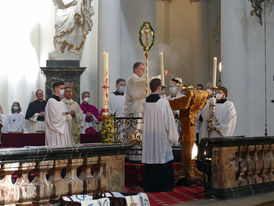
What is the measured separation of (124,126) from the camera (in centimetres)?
1083

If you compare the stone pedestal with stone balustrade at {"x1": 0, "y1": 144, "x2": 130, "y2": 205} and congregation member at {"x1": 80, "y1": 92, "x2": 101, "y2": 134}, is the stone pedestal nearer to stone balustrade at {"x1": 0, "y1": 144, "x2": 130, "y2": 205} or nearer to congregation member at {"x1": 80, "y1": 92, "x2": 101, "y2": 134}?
congregation member at {"x1": 80, "y1": 92, "x2": 101, "y2": 134}

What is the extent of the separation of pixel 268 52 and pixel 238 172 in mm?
7351

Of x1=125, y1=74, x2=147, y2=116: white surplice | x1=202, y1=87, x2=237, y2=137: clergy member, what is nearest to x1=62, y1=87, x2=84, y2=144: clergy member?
x1=125, y1=74, x2=147, y2=116: white surplice

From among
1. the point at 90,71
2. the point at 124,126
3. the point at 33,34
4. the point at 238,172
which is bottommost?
the point at 238,172

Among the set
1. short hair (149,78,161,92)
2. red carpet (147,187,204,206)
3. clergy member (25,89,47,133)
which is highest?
short hair (149,78,161,92)

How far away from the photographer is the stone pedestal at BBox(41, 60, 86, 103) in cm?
1593

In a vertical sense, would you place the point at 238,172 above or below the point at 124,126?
below

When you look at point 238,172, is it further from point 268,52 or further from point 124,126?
point 268,52

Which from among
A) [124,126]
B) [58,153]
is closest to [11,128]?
[124,126]

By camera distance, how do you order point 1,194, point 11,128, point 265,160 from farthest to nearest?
1. point 11,128
2. point 265,160
3. point 1,194

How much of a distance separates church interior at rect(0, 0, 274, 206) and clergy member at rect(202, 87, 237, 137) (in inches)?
0.9

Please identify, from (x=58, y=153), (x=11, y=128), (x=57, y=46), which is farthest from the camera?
(x=57, y=46)

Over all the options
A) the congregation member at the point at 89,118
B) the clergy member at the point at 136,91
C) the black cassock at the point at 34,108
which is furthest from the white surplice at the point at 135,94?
the black cassock at the point at 34,108

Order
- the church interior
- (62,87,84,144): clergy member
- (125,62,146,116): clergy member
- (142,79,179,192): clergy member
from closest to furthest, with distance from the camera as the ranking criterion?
1. the church interior
2. (142,79,179,192): clergy member
3. (125,62,146,116): clergy member
4. (62,87,84,144): clergy member
